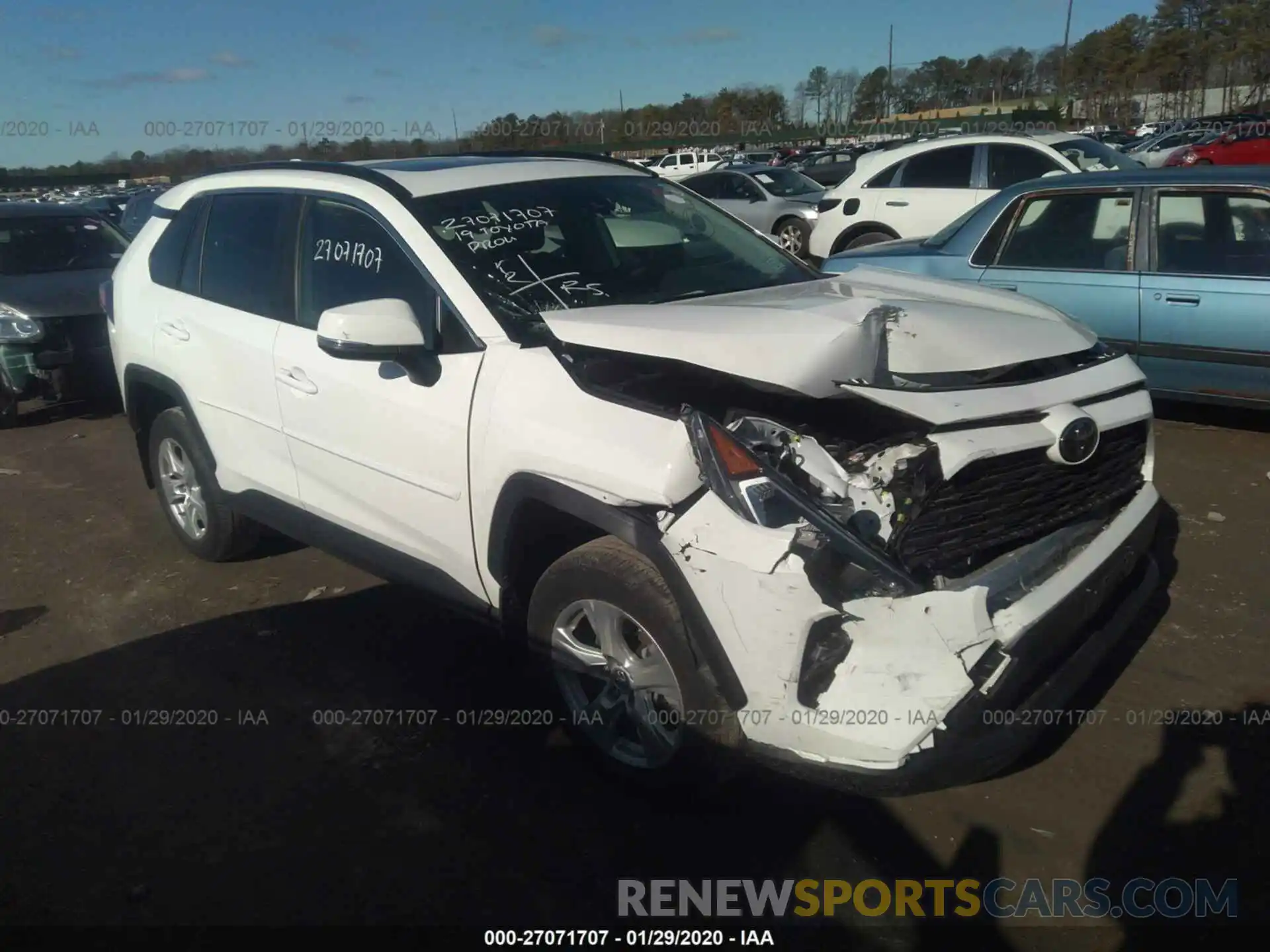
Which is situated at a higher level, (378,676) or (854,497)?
(854,497)

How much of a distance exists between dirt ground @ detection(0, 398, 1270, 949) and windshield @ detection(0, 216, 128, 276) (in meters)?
5.11

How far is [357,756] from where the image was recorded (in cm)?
336

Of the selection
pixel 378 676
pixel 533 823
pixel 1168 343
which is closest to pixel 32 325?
pixel 378 676

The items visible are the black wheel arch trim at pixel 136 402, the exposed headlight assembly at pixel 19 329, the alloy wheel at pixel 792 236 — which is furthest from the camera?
the alloy wheel at pixel 792 236

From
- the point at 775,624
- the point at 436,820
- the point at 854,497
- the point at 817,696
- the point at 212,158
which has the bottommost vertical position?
the point at 436,820

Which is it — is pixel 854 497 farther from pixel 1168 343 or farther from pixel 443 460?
pixel 1168 343

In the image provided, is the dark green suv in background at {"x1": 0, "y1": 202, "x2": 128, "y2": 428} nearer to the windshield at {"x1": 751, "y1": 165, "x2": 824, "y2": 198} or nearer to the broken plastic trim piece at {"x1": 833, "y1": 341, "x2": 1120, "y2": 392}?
the broken plastic trim piece at {"x1": 833, "y1": 341, "x2": 1120, "y2": 392}

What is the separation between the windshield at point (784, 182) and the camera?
17.0 meters

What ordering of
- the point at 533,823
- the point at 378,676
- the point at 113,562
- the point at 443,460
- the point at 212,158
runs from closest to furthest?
the point at 533,823
the point at 443,460
the point at 378,676
the point at 113,562
the point at 212,158

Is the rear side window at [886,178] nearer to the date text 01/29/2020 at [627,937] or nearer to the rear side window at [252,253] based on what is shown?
the rear side window at [252,253]

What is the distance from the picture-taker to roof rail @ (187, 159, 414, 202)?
3553 mm

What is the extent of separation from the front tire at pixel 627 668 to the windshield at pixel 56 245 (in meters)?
7.53

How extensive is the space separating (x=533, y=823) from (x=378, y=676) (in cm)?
116

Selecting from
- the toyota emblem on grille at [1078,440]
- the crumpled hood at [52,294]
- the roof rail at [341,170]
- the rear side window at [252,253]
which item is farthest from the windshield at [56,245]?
the toyota emblem on grille at [1078,440]
